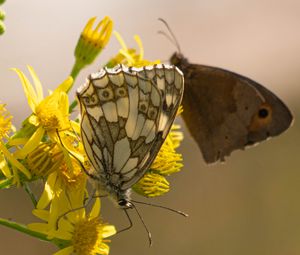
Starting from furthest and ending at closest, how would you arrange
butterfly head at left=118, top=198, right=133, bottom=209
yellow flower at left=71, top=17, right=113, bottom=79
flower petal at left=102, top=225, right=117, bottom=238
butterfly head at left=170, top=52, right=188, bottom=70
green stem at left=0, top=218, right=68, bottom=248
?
butterfly head at left=170, top=52, right=188, bottom=70 → yellow flower at left=71, top=17, right=113, bottom=79 → flower petal at left=102, top=225, right=117, bottom=238 → butterfly head at left=118, top=198, right=133, bottom=209 → green stem at left=0, top=218, right=68, bottom=248

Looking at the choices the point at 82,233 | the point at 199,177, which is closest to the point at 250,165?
the point at 199,177

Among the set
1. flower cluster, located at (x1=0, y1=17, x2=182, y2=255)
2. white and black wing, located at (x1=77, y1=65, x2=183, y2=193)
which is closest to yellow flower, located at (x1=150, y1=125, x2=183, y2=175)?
flower cluster, located at (x1=0, y1=17, x2=182, y2=255)

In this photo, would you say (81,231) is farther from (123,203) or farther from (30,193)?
(30,193)

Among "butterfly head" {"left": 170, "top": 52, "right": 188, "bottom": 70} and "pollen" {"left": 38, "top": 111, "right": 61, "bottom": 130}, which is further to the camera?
"butterfly head" {"left": 170, "top": 52, "right": 188, "bottom": 70}

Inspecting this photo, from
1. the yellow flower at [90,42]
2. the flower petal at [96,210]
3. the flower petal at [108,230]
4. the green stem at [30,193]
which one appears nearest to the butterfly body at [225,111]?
the yellow flower at [90,42]

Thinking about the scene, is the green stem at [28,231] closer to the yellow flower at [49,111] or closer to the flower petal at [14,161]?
the flower petal at [14,161]

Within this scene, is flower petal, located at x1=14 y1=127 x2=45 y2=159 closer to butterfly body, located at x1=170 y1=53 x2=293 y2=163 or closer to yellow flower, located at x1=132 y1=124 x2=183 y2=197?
yellow flower, located at x1=132 y1=124 x2=183 y2=197

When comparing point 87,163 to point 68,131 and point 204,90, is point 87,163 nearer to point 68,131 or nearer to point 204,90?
point 68,131
